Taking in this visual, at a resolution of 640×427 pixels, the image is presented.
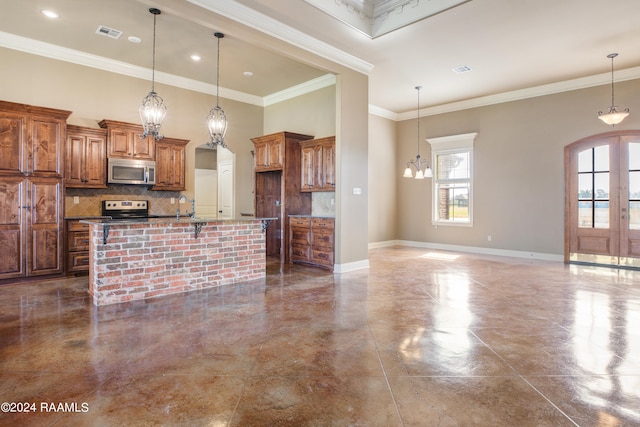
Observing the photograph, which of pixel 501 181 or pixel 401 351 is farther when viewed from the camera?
pixel 501 181

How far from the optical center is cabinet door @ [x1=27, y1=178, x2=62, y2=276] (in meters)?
4.88

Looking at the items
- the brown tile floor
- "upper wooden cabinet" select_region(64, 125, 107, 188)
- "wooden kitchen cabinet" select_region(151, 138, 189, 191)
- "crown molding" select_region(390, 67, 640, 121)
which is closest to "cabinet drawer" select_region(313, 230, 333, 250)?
the brown tile floor

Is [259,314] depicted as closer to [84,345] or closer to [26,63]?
[84,345]

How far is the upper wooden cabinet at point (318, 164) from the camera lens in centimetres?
625

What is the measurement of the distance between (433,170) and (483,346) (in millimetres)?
6618

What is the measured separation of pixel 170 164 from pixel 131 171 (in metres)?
0.71

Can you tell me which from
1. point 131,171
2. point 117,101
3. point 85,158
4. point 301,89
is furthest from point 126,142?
point 301,89

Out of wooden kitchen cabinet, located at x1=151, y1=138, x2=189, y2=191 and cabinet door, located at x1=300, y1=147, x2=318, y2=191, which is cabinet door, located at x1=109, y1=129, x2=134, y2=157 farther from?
cabinet door, located at x1=300, y1=147, x2=318, y2=191

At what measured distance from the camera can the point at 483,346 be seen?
8.99 feet

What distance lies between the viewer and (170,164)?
20.9 ft

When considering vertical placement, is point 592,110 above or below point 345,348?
above

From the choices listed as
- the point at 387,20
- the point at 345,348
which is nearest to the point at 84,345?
the point at 345,348

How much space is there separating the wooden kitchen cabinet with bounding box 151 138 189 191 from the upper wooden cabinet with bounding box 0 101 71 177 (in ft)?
4.81

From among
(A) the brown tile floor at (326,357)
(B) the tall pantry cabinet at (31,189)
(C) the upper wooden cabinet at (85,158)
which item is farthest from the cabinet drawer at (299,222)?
(B) the tall pantry cabinet at (31,189)
